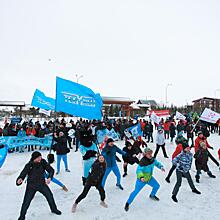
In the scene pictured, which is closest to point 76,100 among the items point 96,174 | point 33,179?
point 96,174

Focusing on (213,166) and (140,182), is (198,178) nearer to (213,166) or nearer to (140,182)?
(213,166)

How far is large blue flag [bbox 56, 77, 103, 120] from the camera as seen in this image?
6.94 metres

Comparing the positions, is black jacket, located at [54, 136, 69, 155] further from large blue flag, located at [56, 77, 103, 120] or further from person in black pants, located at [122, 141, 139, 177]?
person in black pants, located at [122, 141, 139, 177]

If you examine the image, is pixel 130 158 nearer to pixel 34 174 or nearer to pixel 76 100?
pixel 76 100

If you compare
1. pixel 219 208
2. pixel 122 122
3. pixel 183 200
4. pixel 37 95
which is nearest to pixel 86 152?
pixel 183 200

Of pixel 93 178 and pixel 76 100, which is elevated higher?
pixel 76 100

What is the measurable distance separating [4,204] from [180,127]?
43.6ft

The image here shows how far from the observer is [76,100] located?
7.09m

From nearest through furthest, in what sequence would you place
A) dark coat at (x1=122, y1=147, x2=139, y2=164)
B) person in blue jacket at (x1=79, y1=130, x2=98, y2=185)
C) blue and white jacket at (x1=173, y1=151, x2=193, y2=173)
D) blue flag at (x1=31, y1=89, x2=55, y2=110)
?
blue and white jacket at (x1=173, y1=151, x2=193, y2=173)
person in blue jacket at (x1=79, y1=130, x2=98, y2=185)
dark coat at (x1=122, y1=147, x2=139, y2=164)
blue flag at (x1=31, y1=89, x2=55, y2=110)

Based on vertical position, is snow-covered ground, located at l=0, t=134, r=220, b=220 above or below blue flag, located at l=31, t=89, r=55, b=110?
below

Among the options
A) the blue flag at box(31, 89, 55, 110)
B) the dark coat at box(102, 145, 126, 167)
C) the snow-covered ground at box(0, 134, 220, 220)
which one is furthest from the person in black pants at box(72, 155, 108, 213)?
the blue flag at box(31, 89, 55, 110)

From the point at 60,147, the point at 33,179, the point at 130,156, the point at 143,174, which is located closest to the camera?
the point at 33,179

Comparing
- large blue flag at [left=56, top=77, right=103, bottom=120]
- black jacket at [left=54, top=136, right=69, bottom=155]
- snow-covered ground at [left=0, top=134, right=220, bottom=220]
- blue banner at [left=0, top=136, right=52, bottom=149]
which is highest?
large blue flag at [left=56, top=77, right=103, bottom=120]

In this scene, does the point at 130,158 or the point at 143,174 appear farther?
the point at 130,158
